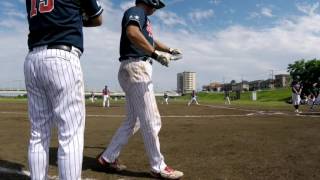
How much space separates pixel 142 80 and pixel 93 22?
1.46 m

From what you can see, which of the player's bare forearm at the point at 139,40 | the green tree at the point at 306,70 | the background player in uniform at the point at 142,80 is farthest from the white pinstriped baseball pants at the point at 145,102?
the green tree at the point at 306,70

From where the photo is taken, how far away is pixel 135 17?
16.5 ft

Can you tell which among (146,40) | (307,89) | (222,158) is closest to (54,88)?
(146,40)

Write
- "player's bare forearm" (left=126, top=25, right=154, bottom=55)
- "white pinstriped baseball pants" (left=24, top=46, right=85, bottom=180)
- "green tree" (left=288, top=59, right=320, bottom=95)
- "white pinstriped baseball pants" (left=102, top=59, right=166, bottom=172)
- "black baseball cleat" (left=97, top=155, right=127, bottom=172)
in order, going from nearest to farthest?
"white pinstriped baseball pants" (left=24, top=46, right=85, bottom=180), "player's bare forearm" (left=126, top=25, right=154, bottom=55), "white pinstriped baseball pants" (left=102, top=59, right=166, bottom=172), "black baseball cleat" (left=97, top=155, right=127, bottom=172), "green tree" (left=288, top=59, right=320, bottom=95)

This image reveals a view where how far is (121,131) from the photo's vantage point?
5.66m

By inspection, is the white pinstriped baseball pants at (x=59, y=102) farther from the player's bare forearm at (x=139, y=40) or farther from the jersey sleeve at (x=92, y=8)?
the player's bare forearm at (x=139, y=40)

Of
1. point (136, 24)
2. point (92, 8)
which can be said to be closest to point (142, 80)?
point (136, 24)

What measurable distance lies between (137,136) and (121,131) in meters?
3.52

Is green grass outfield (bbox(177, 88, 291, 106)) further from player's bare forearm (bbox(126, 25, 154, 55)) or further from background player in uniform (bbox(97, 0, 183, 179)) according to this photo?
player's bare forearm (bbox(126, 25, 154, 55))

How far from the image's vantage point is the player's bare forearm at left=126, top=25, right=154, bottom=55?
491cm

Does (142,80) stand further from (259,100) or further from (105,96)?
(259,100)

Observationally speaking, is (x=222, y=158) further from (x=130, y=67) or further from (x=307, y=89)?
(x=307, y=89)

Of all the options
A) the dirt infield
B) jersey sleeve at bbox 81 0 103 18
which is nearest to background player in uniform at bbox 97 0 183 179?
the dirt infield

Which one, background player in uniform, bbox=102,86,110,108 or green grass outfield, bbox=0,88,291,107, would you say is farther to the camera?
green grass outfield, bbox=0,88,291,107
